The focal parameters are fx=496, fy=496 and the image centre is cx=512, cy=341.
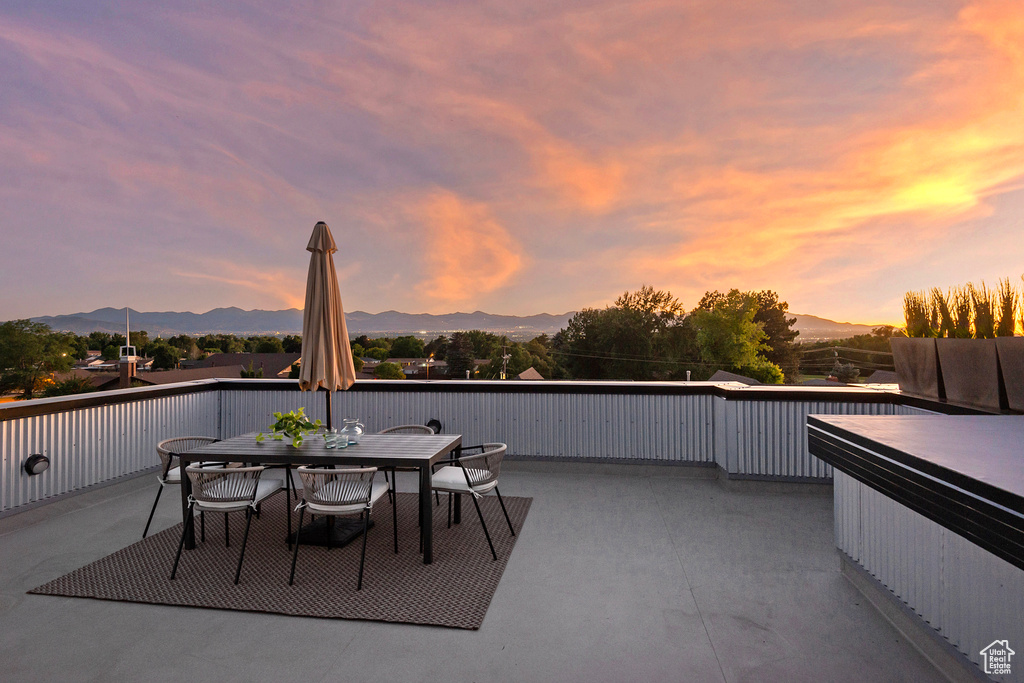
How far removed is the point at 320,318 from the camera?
154 inches

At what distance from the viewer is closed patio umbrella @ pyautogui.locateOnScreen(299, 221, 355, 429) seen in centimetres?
389

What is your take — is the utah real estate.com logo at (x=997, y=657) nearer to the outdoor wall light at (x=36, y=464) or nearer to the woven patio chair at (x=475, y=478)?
the woven patio chair at (x=475, y=478)

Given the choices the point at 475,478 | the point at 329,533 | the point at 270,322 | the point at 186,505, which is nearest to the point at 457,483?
the point at 475,478

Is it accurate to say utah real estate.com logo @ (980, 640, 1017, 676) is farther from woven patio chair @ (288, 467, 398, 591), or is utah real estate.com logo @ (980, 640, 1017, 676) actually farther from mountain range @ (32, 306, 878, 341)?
mountain range @ (32, 306, 878, 341)

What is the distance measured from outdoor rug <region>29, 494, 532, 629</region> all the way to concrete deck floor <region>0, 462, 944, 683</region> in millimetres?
97

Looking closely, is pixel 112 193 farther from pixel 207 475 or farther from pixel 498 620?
pixel 498 620

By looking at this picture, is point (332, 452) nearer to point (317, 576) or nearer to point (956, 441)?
point (317, 576)

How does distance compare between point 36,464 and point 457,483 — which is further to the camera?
point 36,464

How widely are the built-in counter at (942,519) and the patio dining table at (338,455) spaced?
7.83ft

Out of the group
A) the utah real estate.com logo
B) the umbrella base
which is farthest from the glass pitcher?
the utah real estate.com logo

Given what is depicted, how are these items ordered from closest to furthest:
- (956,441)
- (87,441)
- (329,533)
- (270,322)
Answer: (956,441) < (329,533) < (87,441) < (270,322)

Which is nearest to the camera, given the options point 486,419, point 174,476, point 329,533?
point 329,533

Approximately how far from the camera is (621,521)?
13.1 ft

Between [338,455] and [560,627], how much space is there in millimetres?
1769
